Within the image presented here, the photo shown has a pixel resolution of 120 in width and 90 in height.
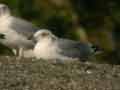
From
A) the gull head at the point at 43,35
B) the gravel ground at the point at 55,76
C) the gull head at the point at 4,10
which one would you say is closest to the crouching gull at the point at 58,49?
the gull head at the point at 43,35

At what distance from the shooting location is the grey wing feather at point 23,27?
11.8m

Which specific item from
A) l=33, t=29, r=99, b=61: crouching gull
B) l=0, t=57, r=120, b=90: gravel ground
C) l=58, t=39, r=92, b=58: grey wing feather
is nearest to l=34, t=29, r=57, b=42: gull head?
l=33, t=29, r=99, b=61: crouching gull

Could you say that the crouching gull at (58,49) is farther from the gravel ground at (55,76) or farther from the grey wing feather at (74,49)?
the gravel ground at (55,76)

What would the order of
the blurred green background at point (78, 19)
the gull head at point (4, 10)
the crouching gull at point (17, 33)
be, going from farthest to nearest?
the blurred green background at point (78, 19) < the gull head at point (4, 10) < the crouching gull at point (17, 33)

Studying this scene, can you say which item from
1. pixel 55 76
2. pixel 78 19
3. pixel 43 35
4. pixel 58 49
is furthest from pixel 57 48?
pixel 55 76

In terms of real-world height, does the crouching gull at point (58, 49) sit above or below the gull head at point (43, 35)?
below

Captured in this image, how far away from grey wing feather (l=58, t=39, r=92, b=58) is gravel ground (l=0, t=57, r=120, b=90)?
1.17 metres

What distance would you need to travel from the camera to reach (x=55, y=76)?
8414 mm

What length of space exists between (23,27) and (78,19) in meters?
1.58

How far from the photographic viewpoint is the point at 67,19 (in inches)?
508

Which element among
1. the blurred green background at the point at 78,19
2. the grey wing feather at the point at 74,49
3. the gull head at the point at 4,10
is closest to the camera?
the grey wing feather at the point at 74,49

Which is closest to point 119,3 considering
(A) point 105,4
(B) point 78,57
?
(A) point 105,4

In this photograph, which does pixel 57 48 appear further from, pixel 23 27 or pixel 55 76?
pixel 55 76

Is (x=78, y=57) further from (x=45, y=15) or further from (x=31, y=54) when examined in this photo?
(x=45, y=15)
